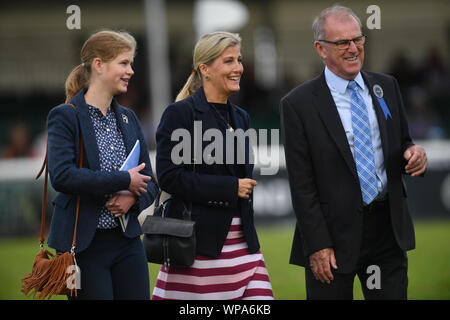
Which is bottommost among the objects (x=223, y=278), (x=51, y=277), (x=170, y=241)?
(x=223, y=278)

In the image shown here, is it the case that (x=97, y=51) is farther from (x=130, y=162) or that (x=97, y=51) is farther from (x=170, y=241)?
(x=170, y=241)

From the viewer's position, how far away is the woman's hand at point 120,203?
4.03 m

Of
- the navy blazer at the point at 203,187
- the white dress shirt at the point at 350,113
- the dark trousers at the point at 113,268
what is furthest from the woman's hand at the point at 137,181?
the white dress shirt at the point at 350,113

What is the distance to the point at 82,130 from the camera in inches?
159

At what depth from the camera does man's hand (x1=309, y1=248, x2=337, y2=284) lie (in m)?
3.97

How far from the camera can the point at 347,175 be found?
4.00 meters

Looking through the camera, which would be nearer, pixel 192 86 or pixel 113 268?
pixel 113 268

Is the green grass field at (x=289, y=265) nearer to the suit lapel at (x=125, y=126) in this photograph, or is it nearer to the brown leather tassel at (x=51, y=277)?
the suit lapel at (x=125, y=126)

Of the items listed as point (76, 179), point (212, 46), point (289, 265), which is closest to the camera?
point (76, 179)

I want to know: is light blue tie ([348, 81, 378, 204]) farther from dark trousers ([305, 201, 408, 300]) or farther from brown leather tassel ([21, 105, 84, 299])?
brown leather tassel ([21, 105, 84, 299])

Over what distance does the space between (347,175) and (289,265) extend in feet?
19.3

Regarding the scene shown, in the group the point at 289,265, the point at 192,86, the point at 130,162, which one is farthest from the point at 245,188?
the point at 289,265

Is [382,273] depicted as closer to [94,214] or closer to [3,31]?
[94,214]

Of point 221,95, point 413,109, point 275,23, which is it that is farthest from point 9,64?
point 221,95
